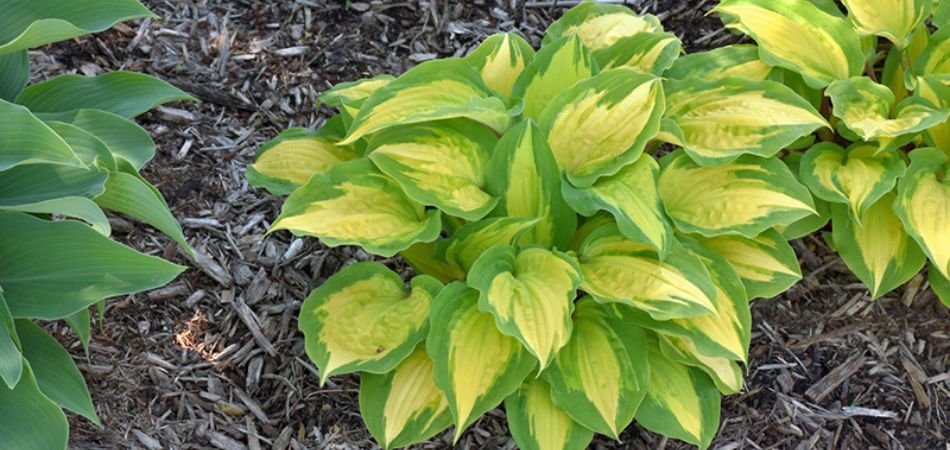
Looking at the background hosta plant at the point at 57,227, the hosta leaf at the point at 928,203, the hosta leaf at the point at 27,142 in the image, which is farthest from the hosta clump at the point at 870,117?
the hosta leaf at the point at 27,142

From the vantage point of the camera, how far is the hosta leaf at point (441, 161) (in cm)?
217

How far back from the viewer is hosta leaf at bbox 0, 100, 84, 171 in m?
1.64

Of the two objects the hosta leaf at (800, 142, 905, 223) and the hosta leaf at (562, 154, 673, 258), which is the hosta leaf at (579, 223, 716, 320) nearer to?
the hosta leaf at (562, 154, 673, 258)

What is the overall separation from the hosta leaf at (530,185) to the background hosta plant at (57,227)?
2.50 ft

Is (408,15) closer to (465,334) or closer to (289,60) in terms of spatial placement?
(289,60)

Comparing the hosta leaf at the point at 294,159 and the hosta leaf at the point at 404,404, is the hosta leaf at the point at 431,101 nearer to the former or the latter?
the hosta leaf at the point at 294,159

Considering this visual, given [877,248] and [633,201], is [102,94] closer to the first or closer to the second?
[633,201]

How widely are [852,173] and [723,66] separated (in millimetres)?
460

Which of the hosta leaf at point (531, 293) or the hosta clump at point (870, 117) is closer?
the hosta leaf at point (531, 293)

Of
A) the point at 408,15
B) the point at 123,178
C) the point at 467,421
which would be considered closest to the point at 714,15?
the point at 408,15

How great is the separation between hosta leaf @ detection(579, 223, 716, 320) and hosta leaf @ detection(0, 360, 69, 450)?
3.78ft

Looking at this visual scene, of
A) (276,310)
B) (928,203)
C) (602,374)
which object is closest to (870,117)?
(928,203)

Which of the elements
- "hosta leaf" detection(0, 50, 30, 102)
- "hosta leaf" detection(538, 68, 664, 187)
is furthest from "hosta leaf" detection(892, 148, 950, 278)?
"hosta leaf" detection(0, 50, 30, 102)

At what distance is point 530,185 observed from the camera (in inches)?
87.1
